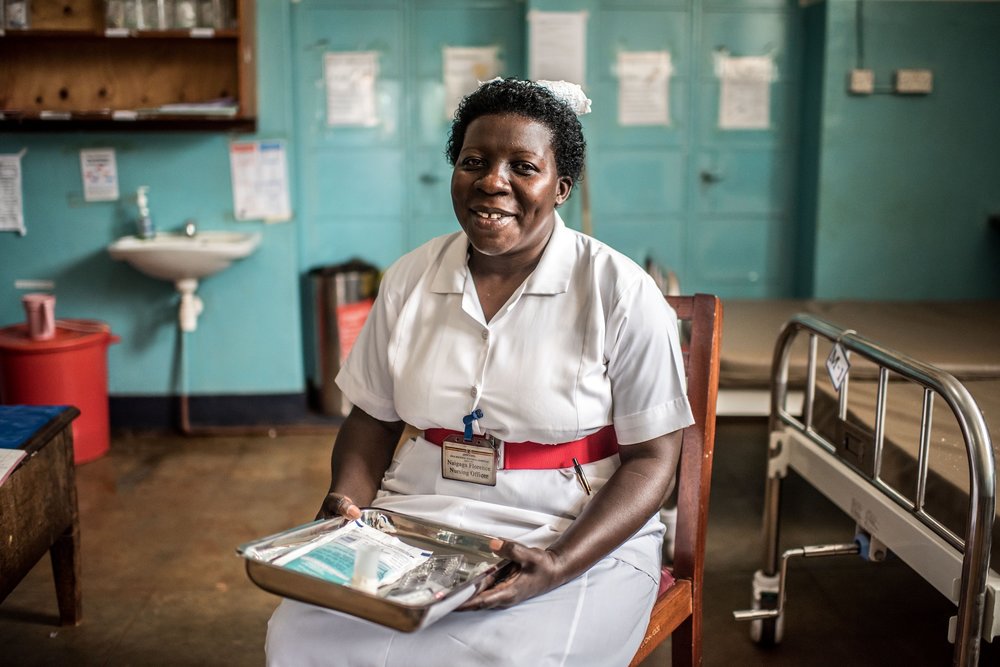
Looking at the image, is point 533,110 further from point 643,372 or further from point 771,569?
point 771,569

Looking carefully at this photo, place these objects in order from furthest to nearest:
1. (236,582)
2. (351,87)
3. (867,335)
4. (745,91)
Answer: (745,91) → (351,87) → (867,335) → (236,582)

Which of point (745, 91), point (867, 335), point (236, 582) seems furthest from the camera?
point (745, 91)

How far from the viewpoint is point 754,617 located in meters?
2.32

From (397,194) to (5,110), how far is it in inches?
72.6

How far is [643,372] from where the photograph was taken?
1.53m

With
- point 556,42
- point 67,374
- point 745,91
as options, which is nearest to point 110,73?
point 67,374

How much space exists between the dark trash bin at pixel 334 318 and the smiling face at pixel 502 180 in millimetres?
3060

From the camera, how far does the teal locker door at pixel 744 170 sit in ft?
15.8

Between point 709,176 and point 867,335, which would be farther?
point 709,176

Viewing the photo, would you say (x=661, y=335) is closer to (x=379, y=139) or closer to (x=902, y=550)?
(x=902, y=550)

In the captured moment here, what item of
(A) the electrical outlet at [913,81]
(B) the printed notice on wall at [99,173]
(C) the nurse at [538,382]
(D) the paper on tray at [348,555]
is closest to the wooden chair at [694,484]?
(C) the nurse at [538,382]

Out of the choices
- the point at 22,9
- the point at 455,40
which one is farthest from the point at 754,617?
the point at 22,9

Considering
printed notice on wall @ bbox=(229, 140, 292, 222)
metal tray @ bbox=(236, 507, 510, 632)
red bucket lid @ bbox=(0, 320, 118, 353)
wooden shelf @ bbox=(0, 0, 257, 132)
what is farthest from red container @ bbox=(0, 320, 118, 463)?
metal tray @ bbox=(236, 507, 510, 632)

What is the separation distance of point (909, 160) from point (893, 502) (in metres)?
3.33
